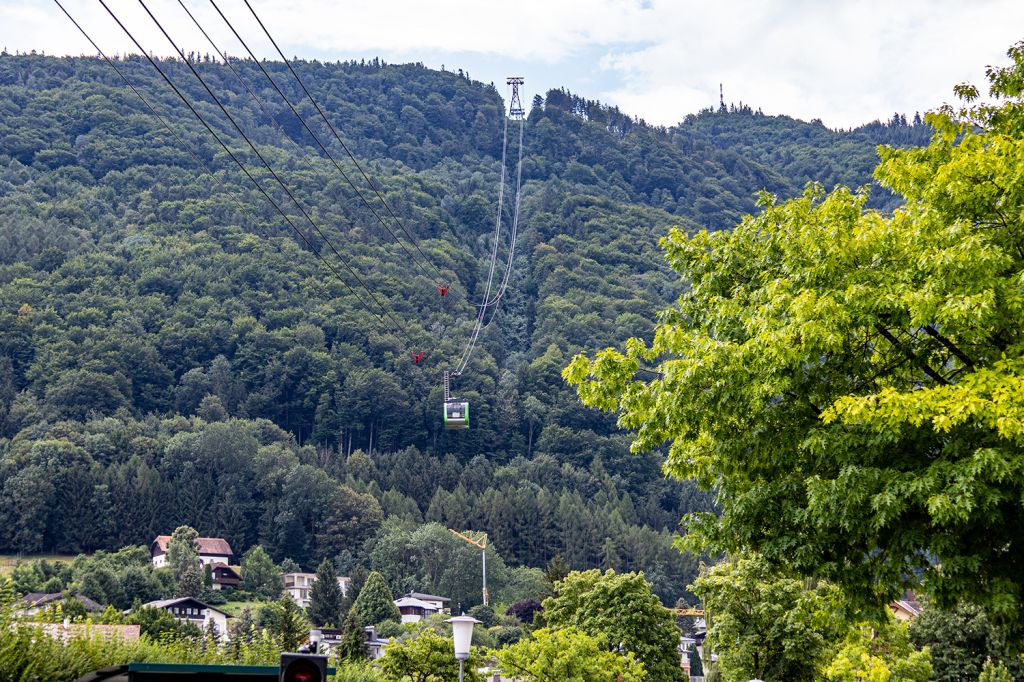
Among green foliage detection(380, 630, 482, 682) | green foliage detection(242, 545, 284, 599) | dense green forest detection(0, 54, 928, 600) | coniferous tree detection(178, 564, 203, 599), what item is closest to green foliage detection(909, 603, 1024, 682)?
green foliage detection(380, 630, 482, 682)

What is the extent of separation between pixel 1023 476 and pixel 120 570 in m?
113

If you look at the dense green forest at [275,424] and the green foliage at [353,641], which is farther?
the dense green forest at [275,424]

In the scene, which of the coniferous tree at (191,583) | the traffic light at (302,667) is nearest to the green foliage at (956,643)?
the traffic light at (302,667)

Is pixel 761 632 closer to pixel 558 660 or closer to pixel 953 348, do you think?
pixel 558 660

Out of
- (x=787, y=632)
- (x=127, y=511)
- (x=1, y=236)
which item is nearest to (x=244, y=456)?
(x=127, y=511)

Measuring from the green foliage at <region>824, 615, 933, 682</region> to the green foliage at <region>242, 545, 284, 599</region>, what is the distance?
89.1 metres

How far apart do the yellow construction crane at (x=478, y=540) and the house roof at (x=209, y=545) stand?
88.9ft

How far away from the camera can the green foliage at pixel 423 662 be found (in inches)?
1340

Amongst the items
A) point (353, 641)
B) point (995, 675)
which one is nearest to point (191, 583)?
point (353, 641)

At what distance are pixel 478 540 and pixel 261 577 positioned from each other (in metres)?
25.9

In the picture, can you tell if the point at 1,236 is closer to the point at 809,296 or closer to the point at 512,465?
the point at 512,465

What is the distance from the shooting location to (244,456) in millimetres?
148750

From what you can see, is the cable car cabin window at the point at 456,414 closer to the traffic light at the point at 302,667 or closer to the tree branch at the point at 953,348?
the tree branch at the point at 953,348

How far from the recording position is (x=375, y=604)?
106 meters
